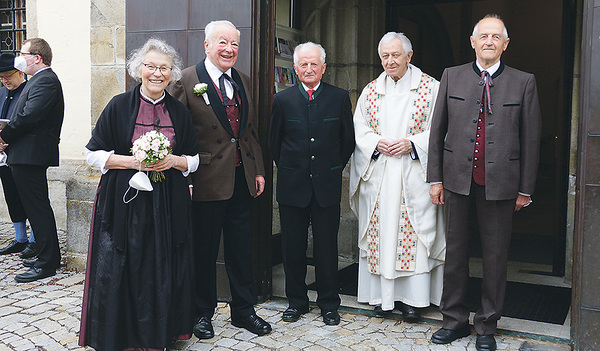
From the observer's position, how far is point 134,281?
3.90 meters

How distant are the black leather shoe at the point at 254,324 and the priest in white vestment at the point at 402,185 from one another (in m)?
0.94

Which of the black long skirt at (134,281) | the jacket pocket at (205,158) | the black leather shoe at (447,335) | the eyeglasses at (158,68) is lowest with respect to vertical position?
the black leather shoe at (447,335)

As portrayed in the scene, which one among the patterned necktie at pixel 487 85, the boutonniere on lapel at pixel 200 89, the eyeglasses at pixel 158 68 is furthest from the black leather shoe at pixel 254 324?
Answer: the patterned necktie at pixel 487 85

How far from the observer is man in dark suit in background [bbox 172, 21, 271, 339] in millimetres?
4383

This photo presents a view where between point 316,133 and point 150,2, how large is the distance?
1.99 meters

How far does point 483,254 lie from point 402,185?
821 millimetres

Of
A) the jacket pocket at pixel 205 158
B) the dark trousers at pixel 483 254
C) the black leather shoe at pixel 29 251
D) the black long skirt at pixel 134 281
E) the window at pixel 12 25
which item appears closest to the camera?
the black long skirt at pixel 134 281

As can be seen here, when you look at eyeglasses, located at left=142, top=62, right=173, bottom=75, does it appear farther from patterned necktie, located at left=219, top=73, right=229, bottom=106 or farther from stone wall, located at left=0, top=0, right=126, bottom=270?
stone wall, located at left=0, top=0, right=126, bottom=270

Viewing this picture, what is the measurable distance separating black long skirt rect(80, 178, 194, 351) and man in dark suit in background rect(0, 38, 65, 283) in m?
2.44

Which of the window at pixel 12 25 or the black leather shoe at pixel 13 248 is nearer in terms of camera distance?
the black leather shoe at pixel 13 248

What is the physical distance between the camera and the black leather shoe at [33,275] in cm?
591

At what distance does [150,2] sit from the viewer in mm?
5504

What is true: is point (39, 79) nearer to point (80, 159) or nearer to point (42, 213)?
point (42, 213)

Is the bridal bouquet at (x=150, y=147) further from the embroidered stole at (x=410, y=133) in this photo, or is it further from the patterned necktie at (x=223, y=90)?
the embroidered stole at (x=410, y=133)
